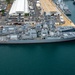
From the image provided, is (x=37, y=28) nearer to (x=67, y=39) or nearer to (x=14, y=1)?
(x=67, y=39)

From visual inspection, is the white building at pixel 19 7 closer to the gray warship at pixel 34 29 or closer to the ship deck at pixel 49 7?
the gray warship at pixel 34 29

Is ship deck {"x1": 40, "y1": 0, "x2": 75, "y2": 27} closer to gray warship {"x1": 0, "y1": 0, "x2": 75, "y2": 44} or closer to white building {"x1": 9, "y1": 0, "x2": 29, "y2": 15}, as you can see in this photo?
gray warship {"x1": 0, "y1": 0, "x2": 75, "y2": 44}

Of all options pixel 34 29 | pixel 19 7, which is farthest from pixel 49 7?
Result: pixel 34 29

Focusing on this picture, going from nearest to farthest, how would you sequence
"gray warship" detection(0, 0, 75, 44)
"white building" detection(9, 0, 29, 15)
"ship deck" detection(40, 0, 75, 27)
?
"gray warship" detection(0, 0, 75, 44) < "ship deck" detection(40, 0, 75, 27) < "white building" detection(9, 0, 29, 15)

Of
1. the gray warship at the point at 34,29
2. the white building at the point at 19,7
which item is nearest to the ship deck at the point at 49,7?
the gray warship at the point at 34,29

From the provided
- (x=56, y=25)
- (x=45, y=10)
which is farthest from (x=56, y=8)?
(x=56, y=25)

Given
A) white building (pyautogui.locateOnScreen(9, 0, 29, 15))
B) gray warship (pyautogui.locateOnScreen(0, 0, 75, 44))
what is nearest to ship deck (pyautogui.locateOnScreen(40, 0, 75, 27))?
gray warship (pyautogui.locateOnScreen(0, 0, 75, 44))
